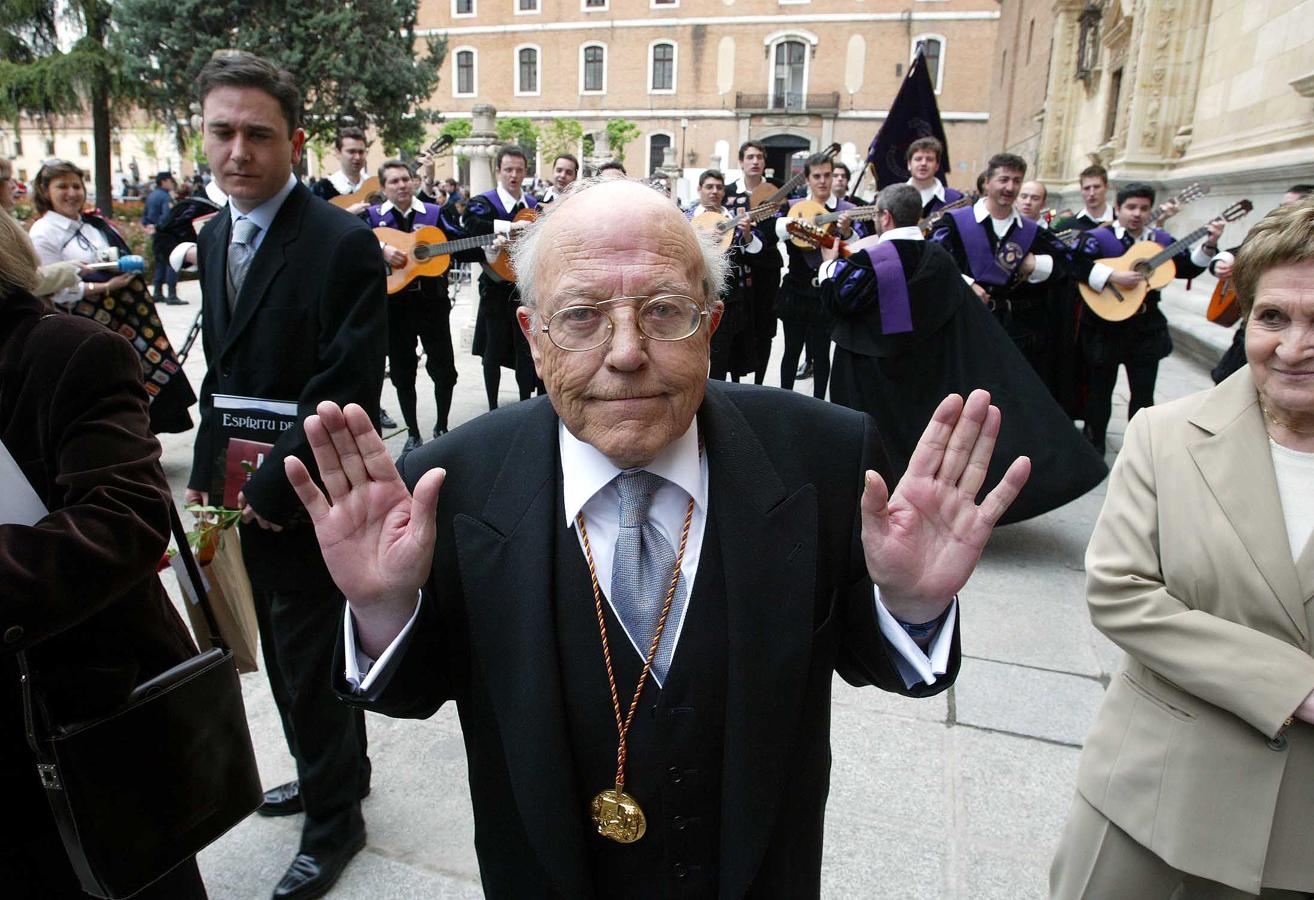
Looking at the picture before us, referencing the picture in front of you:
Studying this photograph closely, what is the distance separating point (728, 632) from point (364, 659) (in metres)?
A: 0.59

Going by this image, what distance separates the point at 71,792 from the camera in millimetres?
1516

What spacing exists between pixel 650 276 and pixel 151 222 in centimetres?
1890

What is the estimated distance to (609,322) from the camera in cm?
137

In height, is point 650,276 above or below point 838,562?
above

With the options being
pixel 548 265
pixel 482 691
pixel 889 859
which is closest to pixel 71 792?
pixel 482 691

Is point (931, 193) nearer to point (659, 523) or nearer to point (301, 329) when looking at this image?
point (301, 329)

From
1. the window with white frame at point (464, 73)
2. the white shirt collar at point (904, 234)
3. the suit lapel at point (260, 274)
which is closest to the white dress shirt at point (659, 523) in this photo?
the suit lapel at point (260, 274)

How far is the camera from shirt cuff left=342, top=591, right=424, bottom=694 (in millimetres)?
1365

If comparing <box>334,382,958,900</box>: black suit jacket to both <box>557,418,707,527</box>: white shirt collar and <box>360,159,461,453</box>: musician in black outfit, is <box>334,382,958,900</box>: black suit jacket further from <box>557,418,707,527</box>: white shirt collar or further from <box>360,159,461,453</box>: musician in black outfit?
<box>360,159,461,453</box>: musician in black outfit

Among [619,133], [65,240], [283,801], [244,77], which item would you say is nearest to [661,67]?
[619,133]

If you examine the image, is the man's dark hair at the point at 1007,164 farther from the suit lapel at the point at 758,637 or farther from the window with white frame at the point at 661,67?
the window with white frame at the point at 661,67

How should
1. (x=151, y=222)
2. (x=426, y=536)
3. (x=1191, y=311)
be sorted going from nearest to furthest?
(x=426, y=536) → (x=1191, y=311) → (x=151, y=222)

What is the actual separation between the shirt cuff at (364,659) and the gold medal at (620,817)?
1.31 ft

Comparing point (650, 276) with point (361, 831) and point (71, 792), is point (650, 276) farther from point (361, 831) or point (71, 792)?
point (361, 831)
